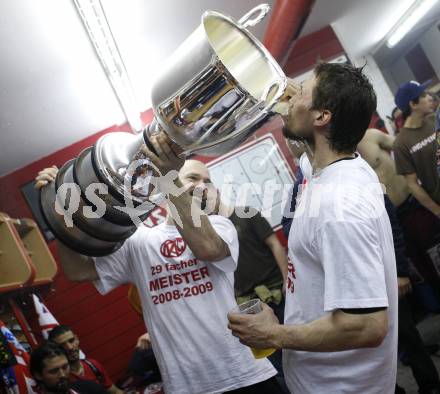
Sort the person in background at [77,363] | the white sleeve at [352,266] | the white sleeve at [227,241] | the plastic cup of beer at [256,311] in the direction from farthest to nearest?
the person in background at [77,363], the white sleeve at [227,241], the plastic cup of beer at [256,311], the white sleeve at [352,266]

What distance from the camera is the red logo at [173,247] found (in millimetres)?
1709

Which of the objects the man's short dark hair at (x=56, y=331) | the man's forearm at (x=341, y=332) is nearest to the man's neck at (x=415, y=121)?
the man's forearm at (x=341, y=332)

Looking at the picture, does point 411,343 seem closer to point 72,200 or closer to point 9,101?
point 72,200

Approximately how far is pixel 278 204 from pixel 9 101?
286cm

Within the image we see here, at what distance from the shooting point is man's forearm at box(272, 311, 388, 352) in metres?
1.03

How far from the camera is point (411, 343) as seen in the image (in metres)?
2.29

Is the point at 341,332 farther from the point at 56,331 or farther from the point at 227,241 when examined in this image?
the point at 56,331

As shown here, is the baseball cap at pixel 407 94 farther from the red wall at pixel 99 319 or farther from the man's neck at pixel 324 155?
the red wall at pixel 99 319

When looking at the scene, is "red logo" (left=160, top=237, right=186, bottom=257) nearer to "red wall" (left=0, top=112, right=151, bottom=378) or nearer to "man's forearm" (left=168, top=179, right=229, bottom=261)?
"man's forearm" (left=168, top=179, right=229, bottom=261)

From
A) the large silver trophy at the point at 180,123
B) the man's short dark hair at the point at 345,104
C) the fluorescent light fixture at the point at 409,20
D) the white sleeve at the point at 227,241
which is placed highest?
the fluorescent light fixture at the point at 409,20

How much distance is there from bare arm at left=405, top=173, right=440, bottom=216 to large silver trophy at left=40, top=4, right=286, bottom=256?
218cm

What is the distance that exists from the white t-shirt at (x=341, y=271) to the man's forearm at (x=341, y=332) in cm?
3

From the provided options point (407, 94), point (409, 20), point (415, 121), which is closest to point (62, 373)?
point (415, 121)

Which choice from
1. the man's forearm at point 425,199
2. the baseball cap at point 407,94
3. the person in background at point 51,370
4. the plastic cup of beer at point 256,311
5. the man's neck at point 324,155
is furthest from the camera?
the baseball cap at point 407,94
